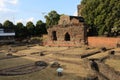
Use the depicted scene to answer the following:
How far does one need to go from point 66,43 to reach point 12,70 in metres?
18.8

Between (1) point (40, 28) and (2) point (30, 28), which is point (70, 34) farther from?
(1) point (40, 28)

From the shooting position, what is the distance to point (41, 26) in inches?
2389

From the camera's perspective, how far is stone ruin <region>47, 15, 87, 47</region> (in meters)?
34.3

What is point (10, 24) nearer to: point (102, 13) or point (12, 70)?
point (102, 13)

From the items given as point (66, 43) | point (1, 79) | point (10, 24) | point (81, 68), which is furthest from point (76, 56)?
point (10, 24)

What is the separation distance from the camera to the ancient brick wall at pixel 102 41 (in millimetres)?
29859

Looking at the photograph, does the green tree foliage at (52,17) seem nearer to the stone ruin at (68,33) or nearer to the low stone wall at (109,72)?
the stone ruin at (68,33)

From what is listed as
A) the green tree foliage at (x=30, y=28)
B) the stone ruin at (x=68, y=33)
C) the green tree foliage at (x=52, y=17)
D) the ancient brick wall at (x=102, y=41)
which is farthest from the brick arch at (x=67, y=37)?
the green tree foliage at (x=30, y=28)

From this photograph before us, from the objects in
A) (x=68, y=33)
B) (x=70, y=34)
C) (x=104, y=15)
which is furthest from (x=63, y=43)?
(x=104, y=15)

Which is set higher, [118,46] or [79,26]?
[79,26]

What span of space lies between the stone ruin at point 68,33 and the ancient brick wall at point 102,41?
1499 mm

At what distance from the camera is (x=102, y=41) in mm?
31281

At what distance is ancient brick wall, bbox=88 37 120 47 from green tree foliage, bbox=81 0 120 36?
58.5 inches

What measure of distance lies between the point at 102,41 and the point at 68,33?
7.60 m
